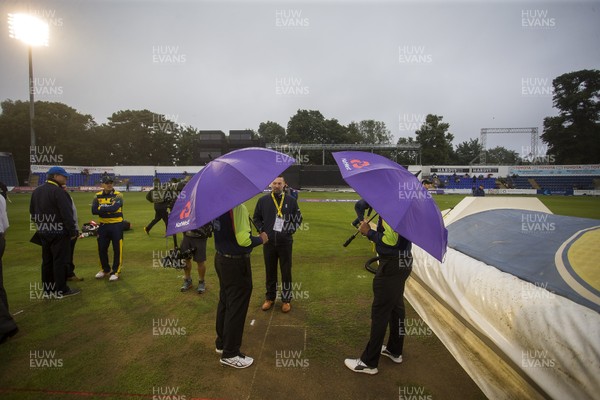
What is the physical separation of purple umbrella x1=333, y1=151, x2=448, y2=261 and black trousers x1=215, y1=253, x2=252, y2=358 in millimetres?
1803

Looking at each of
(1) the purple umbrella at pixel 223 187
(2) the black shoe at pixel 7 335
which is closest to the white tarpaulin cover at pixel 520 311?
(1) the purple umbrella at pixel 223 187

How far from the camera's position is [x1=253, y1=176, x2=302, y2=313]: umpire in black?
17.0 feet

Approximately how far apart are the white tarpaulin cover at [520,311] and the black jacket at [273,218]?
2922 mm

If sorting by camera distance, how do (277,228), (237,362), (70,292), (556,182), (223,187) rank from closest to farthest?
(223,187), (237,362), (277,228), (70,292), (556,182)

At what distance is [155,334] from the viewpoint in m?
4.44

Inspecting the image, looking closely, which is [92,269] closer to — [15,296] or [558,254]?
[15,296]

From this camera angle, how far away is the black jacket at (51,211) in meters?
5.46

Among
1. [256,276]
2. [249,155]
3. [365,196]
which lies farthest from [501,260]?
[256,276]

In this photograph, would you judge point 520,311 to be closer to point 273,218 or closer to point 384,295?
point 384,295

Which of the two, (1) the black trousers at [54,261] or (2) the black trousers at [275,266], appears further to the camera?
(1) the black trousers at [54,261]

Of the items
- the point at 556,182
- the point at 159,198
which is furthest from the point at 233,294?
the point at 556,182

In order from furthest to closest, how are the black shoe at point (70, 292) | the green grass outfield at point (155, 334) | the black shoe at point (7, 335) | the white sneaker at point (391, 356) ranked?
the black shoe at point (70, 292) → the black shoe at point (7, 335) → the white sneaker at point (391, 356) → the green grass outfield at point (155, 334)

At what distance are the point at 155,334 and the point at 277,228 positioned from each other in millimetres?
2603

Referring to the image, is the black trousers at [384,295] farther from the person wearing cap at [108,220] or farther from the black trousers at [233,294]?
the person wearing cap at [108,220]
